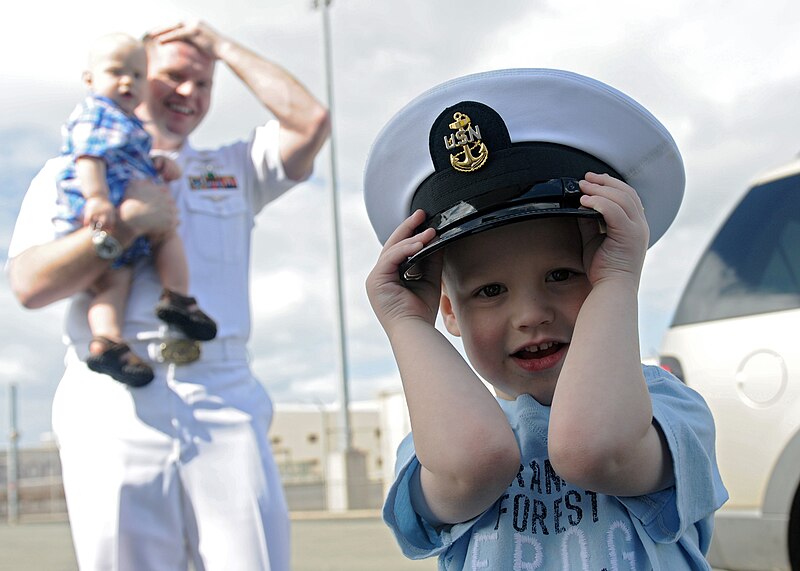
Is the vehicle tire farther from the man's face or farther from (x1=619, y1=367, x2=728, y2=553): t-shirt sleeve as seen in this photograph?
the man's face

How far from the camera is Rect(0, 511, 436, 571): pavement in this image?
666cm

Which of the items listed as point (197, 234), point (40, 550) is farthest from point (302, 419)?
point (197, 234)

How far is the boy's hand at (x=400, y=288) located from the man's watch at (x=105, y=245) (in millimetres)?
1084

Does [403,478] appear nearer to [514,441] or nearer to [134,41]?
[514,441]

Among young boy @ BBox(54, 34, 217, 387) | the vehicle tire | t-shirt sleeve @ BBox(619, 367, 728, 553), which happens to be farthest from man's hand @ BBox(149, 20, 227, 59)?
the vehicle tire

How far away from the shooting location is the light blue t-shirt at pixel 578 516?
5.08 feet

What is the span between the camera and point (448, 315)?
179cm

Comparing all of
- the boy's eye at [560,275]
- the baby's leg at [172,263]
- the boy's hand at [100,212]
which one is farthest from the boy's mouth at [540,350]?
the boy's hand at [100,212]

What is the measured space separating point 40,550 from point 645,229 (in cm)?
933

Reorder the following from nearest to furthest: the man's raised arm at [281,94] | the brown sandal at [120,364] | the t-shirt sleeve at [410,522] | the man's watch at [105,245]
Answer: the t-shirt sleeve at [410,522], the brown sandal at [120,364], the man's watch at [105,245], the man's raised arm at [281,94]

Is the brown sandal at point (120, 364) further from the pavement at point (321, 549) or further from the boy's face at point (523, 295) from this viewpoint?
the pavement at point (321, 549)

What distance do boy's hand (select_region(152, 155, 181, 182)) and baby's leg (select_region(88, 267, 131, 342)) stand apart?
29cm

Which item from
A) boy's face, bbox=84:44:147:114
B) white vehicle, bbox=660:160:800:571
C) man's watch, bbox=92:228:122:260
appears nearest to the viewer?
man's watch, bbox=92:228:122:260

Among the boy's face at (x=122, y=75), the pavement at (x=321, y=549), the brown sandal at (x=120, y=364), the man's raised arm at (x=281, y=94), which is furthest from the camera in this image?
the pavement at (x=321, y=549)
